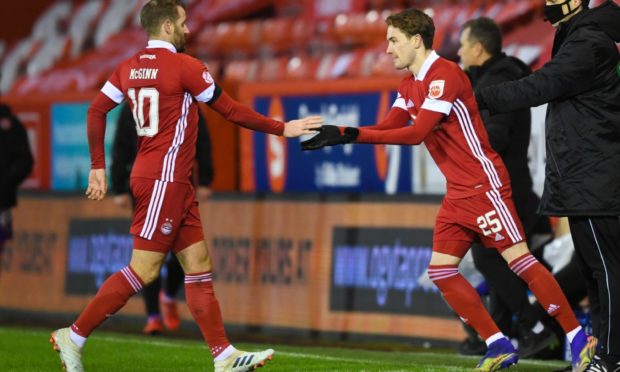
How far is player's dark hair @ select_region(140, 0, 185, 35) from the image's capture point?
7.30 metres

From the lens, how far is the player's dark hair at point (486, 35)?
353 inches

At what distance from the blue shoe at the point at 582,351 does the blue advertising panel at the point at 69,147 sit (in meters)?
8.48

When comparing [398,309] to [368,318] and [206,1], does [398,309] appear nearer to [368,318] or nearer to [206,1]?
[368,318]

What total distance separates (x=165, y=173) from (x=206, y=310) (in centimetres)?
74

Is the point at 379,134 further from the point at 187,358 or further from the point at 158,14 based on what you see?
the point at 187,358

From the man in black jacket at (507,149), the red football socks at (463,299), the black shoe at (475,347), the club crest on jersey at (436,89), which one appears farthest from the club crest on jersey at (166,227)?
the black shoe at (475,347)

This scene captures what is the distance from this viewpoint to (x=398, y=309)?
10.9 metres

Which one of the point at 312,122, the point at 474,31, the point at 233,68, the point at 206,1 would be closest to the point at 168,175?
the point at 312,122

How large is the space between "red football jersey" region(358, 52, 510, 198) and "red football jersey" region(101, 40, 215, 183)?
96 cm

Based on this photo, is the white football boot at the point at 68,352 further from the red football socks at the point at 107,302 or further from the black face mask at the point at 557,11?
the black face mask at the point at 557,11

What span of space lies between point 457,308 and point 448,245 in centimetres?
34

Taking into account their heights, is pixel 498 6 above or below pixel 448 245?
above

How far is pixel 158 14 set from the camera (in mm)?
7305

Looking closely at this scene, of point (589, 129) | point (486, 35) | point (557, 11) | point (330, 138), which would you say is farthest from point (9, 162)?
point (589, 129)
